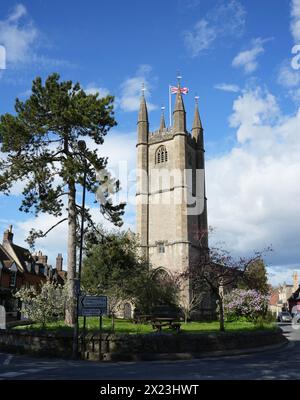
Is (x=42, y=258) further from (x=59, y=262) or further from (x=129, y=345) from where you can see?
(x=129, y=345)

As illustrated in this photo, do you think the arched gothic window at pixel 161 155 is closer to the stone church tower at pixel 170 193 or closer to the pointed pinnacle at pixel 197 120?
the stone church tower at pixel 170 193

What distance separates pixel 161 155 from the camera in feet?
181

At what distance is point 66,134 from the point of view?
75.9 feet

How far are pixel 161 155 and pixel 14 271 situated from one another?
24.4 meters

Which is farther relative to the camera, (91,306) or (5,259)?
(5,259)

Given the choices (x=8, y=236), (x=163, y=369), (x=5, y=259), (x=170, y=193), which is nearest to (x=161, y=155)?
(x=170, y=193)

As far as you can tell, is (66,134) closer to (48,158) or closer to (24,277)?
(48,158)

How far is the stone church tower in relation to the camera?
1935 inches

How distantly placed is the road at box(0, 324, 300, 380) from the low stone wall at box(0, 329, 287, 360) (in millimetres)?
975

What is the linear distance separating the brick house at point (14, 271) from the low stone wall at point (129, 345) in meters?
18.5

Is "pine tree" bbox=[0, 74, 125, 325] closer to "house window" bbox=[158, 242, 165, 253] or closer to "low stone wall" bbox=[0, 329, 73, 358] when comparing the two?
"low stone wall" bbox=[0, 329, 73, 358]

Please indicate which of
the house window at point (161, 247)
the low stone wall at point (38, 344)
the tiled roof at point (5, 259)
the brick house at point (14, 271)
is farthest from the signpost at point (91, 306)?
the house window at point (161, 247)

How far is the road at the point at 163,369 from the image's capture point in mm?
10875
